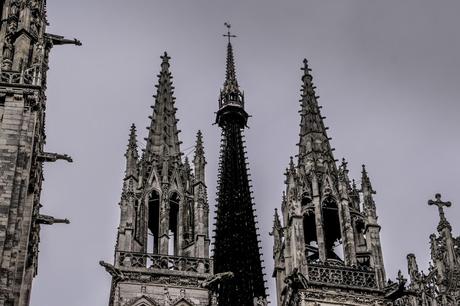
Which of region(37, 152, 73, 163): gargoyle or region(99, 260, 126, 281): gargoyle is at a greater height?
region(37, 152, 73, 163): gargoyle

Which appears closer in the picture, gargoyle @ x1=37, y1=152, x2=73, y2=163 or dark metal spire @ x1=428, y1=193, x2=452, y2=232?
gargoyle @ x1=37, y1=152, x2=73, y2=163

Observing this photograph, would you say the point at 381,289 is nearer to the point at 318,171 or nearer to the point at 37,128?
the point at 318,171

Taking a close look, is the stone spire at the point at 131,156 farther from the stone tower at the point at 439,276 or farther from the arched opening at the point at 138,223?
the stone tower at the point at 439,276

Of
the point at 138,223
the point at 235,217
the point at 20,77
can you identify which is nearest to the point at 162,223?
the point at 138,223

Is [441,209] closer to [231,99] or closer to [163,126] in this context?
[163,126]

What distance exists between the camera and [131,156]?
43.4 meters

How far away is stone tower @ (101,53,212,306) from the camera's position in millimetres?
38000

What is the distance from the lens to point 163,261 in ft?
128

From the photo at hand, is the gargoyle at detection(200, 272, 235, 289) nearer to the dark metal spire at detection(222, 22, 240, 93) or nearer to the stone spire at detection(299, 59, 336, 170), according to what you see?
the stone spire at detection(299, 59, 336, 170)

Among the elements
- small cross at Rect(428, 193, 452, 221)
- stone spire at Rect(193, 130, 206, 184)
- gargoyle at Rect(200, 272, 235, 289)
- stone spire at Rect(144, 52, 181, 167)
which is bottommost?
gargoyle at Rect(200, 272, 235, 289)

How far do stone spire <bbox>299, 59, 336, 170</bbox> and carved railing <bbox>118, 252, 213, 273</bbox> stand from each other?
277 inches

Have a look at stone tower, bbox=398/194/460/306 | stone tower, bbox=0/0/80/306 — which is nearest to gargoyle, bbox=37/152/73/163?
stone tower, bbox=0/0/80/306

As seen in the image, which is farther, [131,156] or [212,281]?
[131,156]

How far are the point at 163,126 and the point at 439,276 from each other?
43.3 ft
